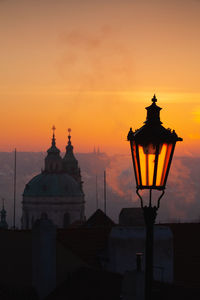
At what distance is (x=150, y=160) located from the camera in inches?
284

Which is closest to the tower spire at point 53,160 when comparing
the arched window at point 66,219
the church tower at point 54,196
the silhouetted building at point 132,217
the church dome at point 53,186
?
the church tower at point 54,196

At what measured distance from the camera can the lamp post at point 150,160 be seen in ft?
23.7

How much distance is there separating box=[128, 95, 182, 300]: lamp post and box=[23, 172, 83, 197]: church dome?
11355 cm

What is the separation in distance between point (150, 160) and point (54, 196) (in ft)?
378

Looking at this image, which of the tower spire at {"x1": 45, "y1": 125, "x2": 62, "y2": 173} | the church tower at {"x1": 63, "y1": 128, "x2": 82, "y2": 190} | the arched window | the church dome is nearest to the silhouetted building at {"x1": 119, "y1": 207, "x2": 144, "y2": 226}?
the arched window

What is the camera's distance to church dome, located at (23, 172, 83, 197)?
397ft

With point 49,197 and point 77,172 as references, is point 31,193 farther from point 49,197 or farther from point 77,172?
point 77,172

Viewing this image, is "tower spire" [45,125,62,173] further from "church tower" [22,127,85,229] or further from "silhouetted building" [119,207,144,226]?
"silhouetted building" [119,207,144,226]

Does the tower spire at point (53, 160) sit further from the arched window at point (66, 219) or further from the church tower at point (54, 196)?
the arched window at point (66, 219)

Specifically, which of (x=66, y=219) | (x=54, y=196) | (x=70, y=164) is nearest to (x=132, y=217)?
(x=66, y=219)

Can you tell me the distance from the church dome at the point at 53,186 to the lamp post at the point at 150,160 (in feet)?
373

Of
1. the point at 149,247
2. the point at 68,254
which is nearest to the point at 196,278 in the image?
the point at 68,254

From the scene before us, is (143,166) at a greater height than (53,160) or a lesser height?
lesser

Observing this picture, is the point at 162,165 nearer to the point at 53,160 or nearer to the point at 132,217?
the point at 132,217
